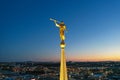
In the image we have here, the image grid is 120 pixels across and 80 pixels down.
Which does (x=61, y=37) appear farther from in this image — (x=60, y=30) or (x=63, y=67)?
(x=63, y=67)

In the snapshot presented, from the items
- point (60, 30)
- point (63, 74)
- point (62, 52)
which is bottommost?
point (63, 74)

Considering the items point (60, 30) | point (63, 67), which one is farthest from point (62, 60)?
point (60, 30)

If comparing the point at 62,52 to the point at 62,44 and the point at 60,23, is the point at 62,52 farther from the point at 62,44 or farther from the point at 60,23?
the point at 60,23

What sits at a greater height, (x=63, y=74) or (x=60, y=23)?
(x=60, y=23)

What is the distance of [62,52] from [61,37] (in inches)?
31.6

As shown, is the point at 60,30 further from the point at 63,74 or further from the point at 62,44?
the point at 63,74

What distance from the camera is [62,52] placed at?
49.6ft

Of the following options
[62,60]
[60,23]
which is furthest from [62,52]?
[60,23]

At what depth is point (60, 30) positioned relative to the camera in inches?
600

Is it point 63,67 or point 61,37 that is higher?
point 61,37

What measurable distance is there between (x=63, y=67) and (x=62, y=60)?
376 millimetres

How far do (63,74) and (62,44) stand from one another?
1584 millimetres

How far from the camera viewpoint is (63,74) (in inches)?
586

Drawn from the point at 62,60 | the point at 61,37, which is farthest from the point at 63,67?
the point at 61,37
